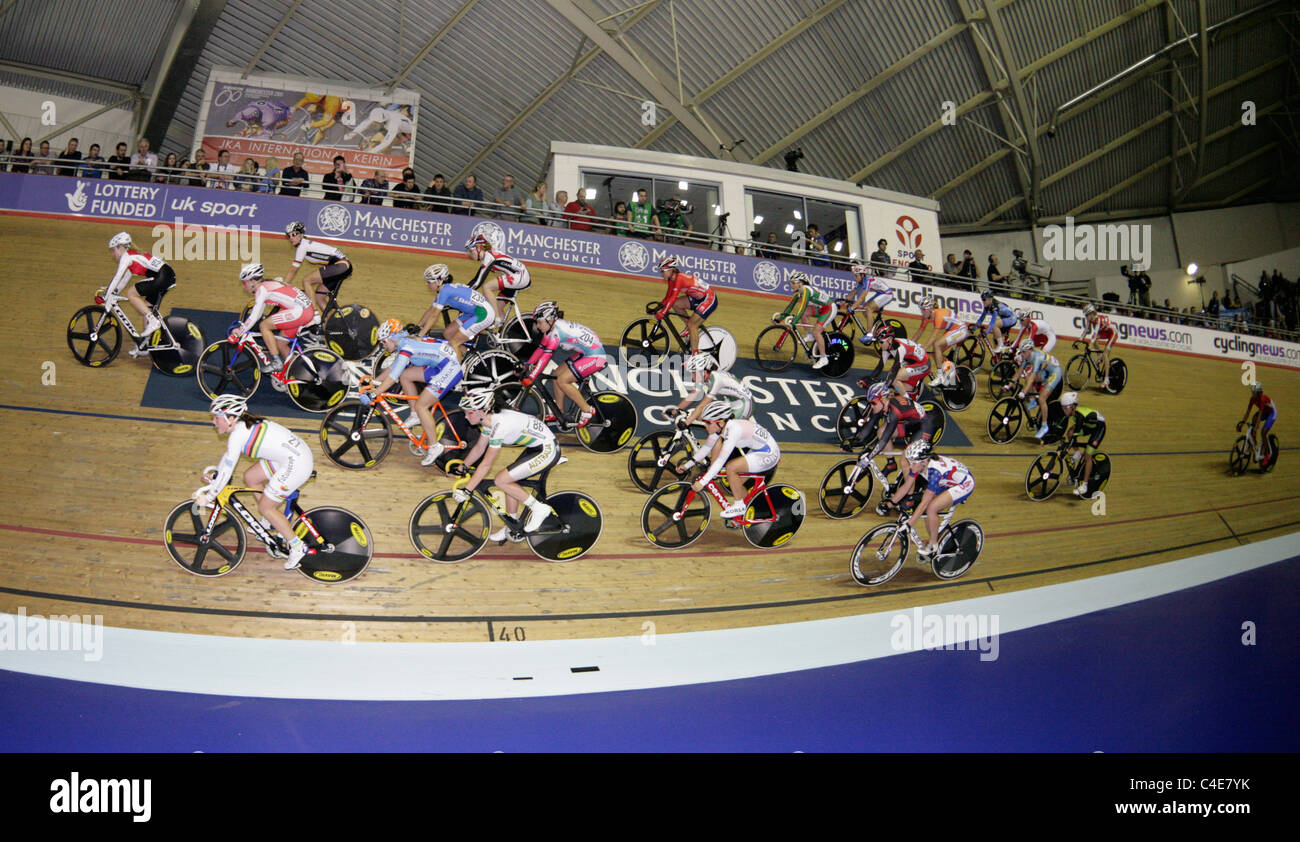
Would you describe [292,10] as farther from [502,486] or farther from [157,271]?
[502,486]

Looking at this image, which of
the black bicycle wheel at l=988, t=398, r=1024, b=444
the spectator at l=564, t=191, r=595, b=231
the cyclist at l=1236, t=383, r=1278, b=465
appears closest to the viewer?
the black bicycle wheel at l=988, t=398, r=1024, b=444

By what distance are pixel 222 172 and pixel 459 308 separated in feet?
24.0

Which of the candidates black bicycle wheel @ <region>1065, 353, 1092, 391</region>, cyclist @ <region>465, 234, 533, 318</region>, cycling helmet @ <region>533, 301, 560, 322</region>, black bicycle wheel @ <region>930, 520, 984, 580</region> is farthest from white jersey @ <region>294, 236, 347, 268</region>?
black bicycle wheel @ <region>1065, 353, 1092, 391</region>

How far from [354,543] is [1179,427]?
12555 millimetres

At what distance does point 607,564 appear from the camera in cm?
678

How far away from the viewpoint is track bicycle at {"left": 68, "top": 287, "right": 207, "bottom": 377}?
8047 millimetres

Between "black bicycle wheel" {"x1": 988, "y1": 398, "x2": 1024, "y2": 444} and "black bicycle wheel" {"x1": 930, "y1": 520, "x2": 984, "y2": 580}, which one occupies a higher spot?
"black bicycle wheel" {"x1": 988, "y1": 398, "x2": 1024, "y2": 444}

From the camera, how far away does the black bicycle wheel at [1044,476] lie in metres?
9.53

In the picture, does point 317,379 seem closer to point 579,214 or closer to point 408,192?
point 408,192

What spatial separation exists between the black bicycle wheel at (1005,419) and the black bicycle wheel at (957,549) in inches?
150

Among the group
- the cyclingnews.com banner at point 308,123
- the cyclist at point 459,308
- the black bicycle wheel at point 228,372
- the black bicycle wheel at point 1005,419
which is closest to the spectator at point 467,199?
the cyclingnews.com banner at point 308,123

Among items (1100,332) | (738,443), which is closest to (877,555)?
(738,443)

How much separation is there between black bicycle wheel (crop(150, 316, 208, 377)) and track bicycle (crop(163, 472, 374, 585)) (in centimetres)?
286

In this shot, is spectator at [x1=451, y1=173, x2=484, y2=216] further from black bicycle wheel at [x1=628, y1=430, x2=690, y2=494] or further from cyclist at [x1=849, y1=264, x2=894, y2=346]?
black bicycle wheel at [x1=628, y1=430, x2=690, y2=494]
